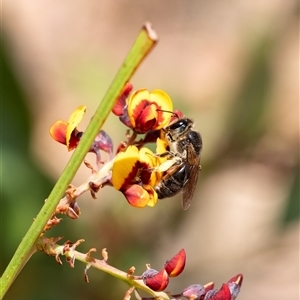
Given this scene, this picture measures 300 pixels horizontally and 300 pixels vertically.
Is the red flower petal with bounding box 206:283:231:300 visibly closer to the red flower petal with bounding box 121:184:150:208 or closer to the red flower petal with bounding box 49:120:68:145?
the red flower petal with bounding box 121:184:150:208

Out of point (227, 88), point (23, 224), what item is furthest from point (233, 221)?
point (23, 224)

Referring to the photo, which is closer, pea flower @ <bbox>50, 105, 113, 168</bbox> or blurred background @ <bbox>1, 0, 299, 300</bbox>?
pea flower @ <bbox>50, 105, 113, 168</bbox>

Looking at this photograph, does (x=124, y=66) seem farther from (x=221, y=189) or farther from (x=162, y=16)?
(x=162, y=16)

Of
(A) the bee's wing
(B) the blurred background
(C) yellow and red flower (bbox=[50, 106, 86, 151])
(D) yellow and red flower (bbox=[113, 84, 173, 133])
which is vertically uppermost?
(B) the blurred background

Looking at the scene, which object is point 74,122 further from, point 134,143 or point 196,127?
point 196,127

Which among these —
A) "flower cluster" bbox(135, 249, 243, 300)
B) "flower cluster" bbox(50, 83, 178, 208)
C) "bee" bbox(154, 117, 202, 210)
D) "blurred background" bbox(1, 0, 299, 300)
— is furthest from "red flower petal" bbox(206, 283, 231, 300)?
"blurred background" bbox(1, 0, 299, 300)

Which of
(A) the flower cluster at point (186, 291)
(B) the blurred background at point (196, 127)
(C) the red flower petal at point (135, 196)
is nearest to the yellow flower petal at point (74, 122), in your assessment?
(C) the red flower petal at point (135, 196)

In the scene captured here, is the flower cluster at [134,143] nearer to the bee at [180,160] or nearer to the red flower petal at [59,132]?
the red flower petal at [59,132]
